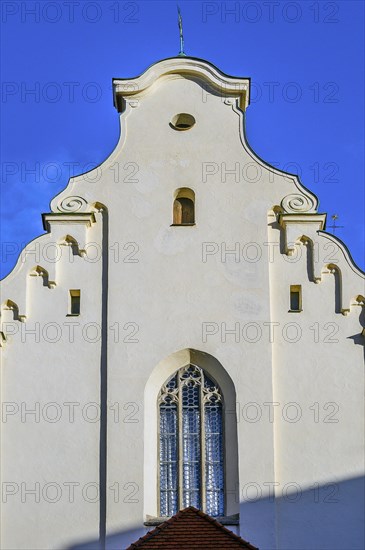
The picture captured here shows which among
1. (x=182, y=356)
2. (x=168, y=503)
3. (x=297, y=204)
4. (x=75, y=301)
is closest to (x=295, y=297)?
(x=297, y=204)

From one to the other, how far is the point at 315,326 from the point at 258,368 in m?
1.23

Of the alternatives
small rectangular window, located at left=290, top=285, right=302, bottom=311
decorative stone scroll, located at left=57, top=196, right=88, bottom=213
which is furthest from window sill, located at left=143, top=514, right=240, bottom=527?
decorative stone scroll, located at left=57, top=196, right=88, bottom=213

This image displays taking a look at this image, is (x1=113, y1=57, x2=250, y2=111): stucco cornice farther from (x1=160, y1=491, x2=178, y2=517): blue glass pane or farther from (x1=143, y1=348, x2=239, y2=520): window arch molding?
(x1=160, y1=491, x2=178, y2=517): blue glass pane

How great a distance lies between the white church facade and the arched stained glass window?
1.1 inches

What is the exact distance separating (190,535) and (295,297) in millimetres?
4981

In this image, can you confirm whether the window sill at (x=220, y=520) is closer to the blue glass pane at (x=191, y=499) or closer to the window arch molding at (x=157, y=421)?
the window arch molding at (x=157, y=421)

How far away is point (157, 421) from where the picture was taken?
22.0 m

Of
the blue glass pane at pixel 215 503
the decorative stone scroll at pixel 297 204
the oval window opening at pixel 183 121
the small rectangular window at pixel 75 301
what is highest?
the oval window opening at pixel 183 121

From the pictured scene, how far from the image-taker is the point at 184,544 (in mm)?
19391

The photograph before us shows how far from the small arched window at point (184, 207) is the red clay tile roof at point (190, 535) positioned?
18.5ft

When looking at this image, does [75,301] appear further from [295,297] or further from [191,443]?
[295,297]

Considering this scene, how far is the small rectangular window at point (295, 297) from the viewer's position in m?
22.5

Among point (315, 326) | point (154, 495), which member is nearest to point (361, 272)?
point (315, 326)

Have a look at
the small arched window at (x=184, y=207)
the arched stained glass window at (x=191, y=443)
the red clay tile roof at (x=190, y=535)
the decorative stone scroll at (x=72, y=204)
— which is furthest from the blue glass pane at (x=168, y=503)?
the decorative stone scroll at (x=72, y=204)
